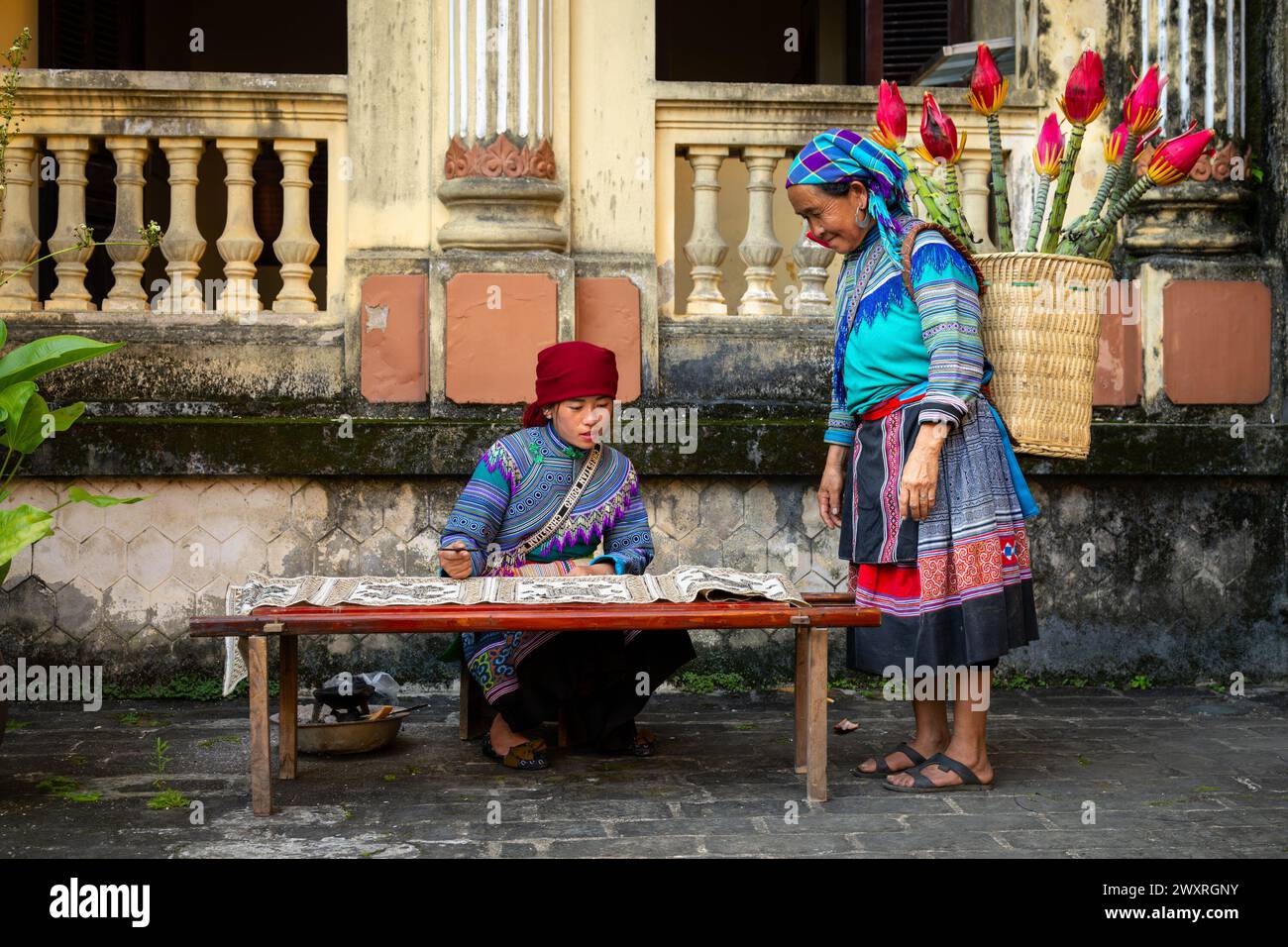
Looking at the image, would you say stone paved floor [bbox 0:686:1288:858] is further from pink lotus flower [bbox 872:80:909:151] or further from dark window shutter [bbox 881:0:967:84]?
dark window shutter [bbox 881:0:967:84]

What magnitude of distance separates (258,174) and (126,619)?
541cm

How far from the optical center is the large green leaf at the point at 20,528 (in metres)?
4.20

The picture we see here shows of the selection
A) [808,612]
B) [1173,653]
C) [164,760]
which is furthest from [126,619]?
[1173,653]

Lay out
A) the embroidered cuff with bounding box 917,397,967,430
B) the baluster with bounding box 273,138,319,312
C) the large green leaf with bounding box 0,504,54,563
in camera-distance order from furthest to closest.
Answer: the baluster with bounding box 273,138,319,312, the embroidered cuff with bounding box 917,397,967,430, the large green leaf with bounding box 0,504,54,563

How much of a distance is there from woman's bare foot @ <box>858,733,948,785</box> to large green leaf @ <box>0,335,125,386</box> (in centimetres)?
281

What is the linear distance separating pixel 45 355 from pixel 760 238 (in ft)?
11.0

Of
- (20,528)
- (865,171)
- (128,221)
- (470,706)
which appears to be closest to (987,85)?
(865,171)

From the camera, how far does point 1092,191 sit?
22.8ft

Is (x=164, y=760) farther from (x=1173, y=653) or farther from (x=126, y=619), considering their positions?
(x=1173, y=653)

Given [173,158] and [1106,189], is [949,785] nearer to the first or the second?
[1106,189]

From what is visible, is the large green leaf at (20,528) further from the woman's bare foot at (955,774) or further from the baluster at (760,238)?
the baluster at (760,238)

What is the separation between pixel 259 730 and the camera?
4.26 m

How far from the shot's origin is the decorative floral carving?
648cm

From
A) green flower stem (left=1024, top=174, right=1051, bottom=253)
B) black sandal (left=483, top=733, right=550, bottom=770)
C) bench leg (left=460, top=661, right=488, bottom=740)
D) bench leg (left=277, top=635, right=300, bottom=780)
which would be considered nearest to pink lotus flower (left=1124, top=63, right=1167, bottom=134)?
green flower stem (left=1024, top=174, right=1051, bottom=253)
